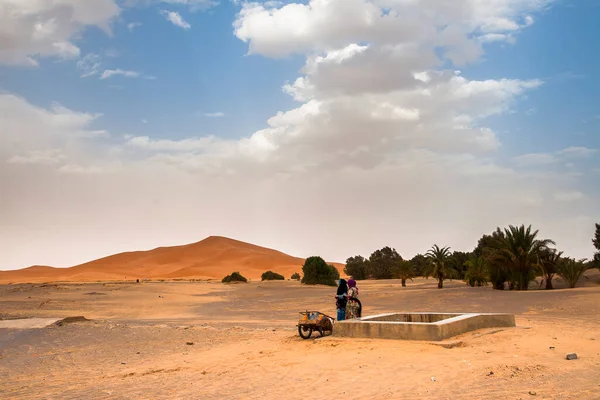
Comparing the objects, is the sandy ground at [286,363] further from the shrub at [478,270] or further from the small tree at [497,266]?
the shrub at [478,270]

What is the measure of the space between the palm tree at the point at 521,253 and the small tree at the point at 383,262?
38.7 meters

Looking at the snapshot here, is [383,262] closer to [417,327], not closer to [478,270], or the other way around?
[478,270]

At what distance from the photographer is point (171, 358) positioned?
45.2ft

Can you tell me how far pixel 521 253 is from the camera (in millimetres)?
31656

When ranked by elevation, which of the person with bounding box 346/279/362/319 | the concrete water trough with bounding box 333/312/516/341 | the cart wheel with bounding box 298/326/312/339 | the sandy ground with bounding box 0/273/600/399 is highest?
the person with bounding box 346/279/362/319

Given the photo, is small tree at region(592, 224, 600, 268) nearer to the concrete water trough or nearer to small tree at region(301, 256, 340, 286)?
small tree at region(301, 256, 340, 286)

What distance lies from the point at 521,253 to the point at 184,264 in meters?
102

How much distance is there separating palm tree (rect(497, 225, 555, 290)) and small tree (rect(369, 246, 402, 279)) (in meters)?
38.7

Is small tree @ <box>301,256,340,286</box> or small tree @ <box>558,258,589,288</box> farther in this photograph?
small tree @ <box>301,256,340,286</box>

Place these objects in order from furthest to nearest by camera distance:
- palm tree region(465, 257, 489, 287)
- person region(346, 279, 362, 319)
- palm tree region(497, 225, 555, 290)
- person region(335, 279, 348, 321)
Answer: palm tree region(465, 257, 489, 287) < palm tree region(497, 225, 555, 290) < person region(335, 279, 348, 321) < person region(346, 279, 362, 319)

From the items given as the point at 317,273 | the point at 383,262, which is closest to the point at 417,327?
the point at 317,273

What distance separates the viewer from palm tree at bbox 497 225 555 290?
3180 cm

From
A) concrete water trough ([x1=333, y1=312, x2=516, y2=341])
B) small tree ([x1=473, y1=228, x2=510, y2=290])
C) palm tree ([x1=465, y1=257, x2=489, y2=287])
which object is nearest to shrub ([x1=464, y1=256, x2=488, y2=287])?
palm tree ([x1=465, y1=257, x2=489, y2=287])

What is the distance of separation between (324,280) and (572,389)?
154 ft
